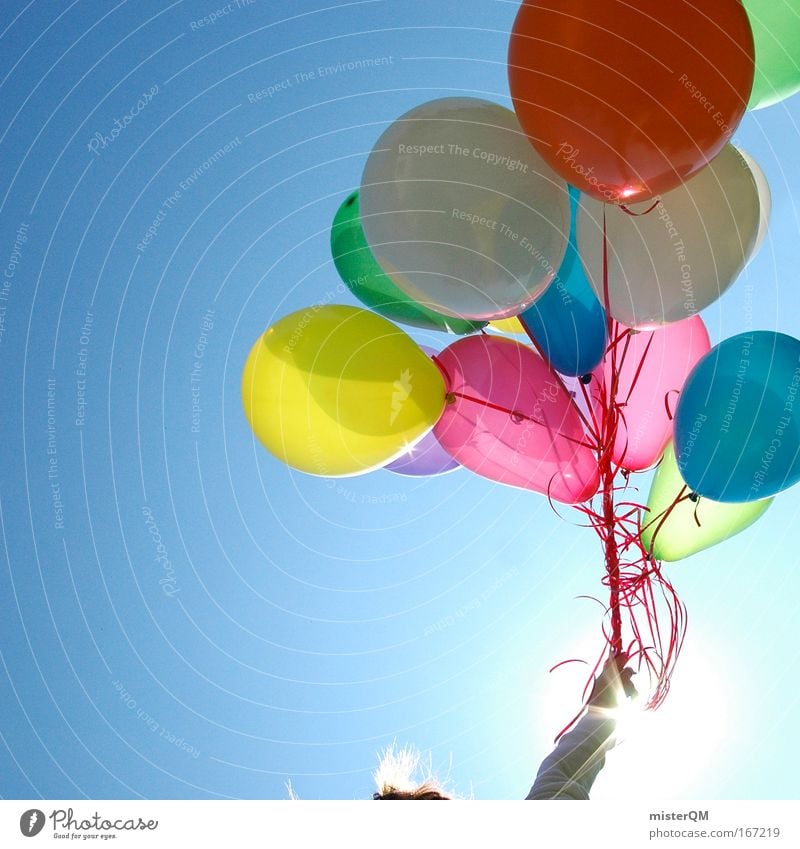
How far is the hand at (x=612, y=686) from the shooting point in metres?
2.14

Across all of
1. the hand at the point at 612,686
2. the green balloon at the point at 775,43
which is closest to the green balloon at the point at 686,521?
the hand at the point at 612,686

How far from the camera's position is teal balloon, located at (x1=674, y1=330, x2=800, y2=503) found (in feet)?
6.75

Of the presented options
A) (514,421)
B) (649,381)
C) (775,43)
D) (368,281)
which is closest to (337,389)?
(368,281)

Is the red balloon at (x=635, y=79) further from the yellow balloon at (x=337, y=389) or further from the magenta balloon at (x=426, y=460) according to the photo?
the magenta balloon at (x=426, y=460)

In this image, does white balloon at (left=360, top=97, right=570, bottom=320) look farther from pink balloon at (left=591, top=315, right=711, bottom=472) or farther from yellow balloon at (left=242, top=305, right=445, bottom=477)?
pink balloon at (left=591, top=315, right=711, bottom=472)

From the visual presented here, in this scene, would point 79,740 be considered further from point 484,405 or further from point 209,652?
point 484,405

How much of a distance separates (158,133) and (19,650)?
6.08 feet

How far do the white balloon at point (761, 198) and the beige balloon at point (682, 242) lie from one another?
5 cm

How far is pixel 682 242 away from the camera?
2.22 meters

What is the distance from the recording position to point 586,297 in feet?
7.81

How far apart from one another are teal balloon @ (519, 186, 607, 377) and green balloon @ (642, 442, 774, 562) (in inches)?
16.2

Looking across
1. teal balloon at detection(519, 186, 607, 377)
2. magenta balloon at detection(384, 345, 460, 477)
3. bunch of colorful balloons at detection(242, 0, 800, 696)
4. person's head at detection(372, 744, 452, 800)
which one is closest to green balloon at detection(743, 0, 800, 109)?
bunch of colorful balloons at detection(242, 0, 800, 696)

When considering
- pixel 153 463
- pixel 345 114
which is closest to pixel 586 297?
pixel 345 114

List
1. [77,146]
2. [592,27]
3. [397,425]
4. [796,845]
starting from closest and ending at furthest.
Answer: [796,845], [592,27], [397,425], [77,146]
